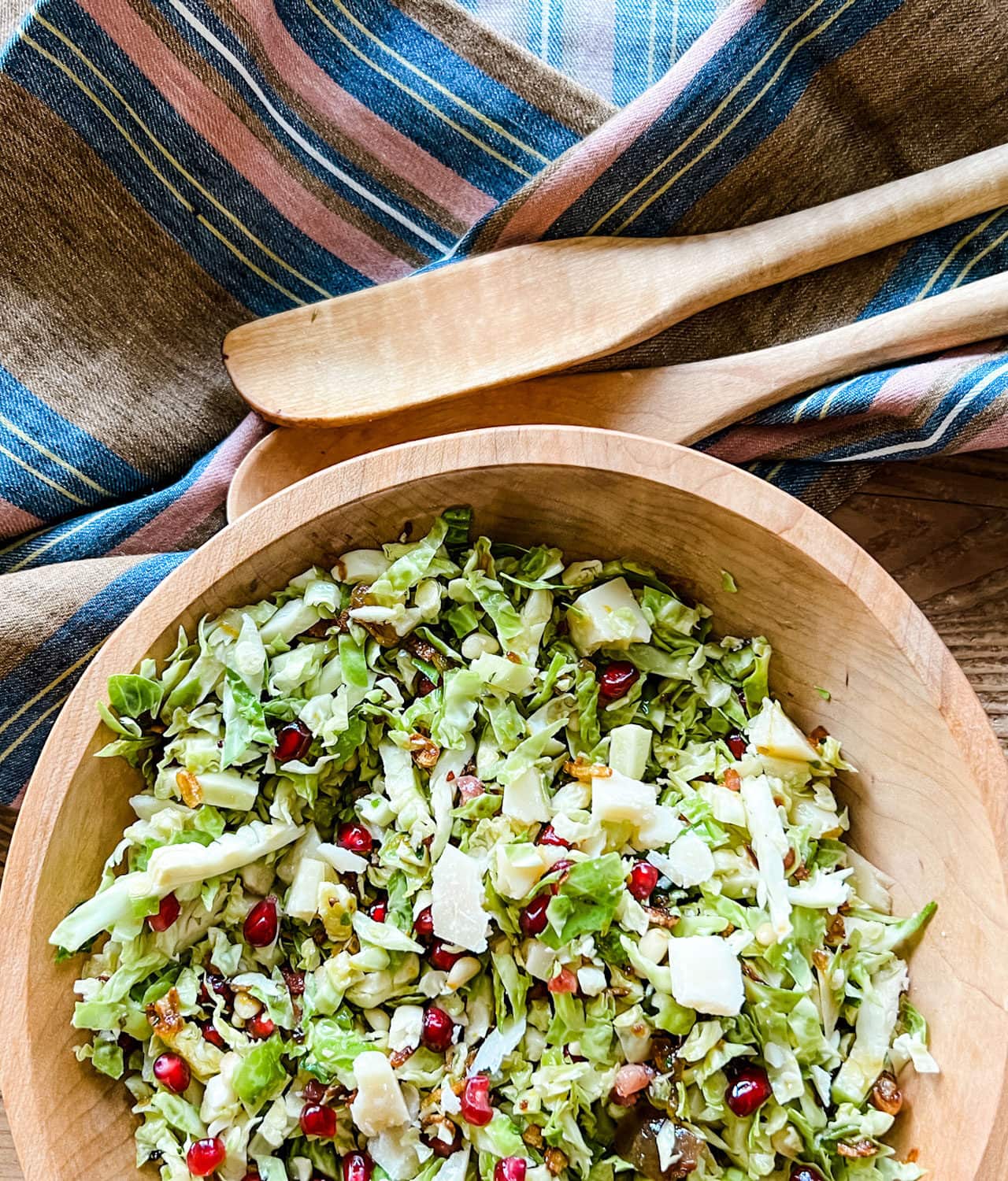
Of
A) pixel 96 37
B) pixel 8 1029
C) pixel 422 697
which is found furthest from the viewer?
pixel 96 37

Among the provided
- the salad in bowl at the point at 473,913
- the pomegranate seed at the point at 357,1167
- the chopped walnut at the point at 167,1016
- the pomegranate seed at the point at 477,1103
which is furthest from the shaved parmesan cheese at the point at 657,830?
the chopped walnut at the point at 167,1016

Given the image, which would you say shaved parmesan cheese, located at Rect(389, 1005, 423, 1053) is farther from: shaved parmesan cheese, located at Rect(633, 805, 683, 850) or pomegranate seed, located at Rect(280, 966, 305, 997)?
shaved parmesan cheese, located at Rect(633, 805, 683, 850)

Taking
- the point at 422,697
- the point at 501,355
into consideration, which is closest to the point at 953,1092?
the point at 422,697

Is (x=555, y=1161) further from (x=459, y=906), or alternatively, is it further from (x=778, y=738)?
(x=778, y=738)

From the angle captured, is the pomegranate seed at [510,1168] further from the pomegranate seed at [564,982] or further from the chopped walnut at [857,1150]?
the chopped walnut at [857,1150]

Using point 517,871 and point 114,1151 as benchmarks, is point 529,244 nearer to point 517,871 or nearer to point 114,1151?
point 517,871

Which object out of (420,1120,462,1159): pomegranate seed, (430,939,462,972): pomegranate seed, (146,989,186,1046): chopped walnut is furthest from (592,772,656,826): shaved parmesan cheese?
(146,989,186,1046): chopped walnut

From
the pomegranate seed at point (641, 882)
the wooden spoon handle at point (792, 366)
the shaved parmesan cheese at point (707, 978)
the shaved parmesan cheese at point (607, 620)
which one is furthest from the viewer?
the wooden spoon handle at point (792, 366)
